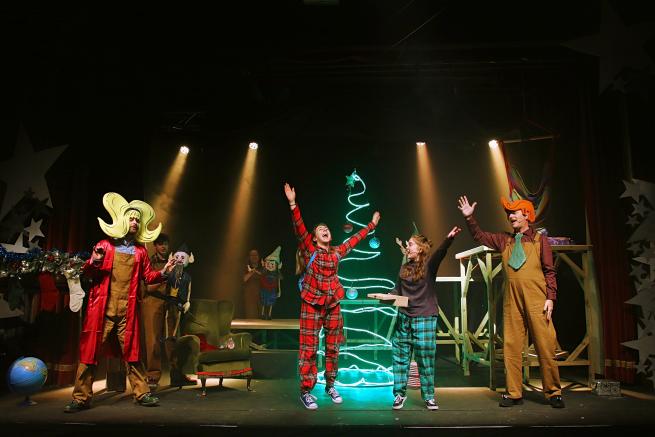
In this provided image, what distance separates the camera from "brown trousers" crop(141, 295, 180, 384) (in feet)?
16.7

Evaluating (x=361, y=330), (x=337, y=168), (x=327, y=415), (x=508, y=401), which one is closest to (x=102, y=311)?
(x=327, y=415)

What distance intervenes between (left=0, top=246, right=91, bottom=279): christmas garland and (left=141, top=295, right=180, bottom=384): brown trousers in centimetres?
84

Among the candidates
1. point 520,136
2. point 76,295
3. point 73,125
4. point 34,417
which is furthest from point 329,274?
point 520,136

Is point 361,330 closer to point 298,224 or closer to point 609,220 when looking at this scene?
point 298,224

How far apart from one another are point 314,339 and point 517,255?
1992 millimetres

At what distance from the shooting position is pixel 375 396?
4.73 metres

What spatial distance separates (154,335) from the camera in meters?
5.29

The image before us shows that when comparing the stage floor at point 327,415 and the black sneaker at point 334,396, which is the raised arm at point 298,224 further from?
the stage floor at point 327,415

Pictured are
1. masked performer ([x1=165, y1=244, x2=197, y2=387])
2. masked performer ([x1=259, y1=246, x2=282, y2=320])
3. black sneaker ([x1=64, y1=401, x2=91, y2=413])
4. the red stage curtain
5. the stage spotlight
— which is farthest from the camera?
the stage spotlight

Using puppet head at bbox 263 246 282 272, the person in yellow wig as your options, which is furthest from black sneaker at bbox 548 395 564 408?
puppet head at bbox 263 246 282 272

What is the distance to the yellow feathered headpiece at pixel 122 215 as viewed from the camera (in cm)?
448

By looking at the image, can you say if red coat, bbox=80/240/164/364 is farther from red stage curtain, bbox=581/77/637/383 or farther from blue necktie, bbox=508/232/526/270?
red stage curtain, bbox=581/77/637/383

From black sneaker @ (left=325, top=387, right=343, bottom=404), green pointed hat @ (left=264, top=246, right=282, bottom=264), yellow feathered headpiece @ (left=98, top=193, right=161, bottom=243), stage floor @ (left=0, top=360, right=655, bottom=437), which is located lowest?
stage floor @ (left=0, top=360, right=655, bottom=437)

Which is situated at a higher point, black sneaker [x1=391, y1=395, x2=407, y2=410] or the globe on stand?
the globe on stand
